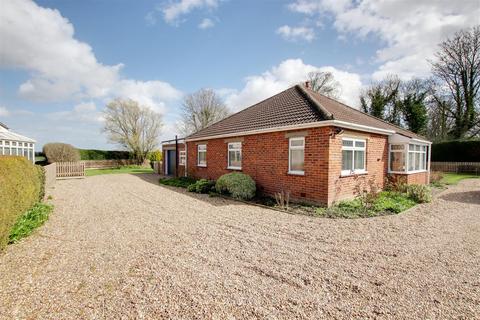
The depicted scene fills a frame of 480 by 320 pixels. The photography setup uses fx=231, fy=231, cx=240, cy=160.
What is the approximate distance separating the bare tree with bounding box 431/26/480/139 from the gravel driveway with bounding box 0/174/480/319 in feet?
86.5

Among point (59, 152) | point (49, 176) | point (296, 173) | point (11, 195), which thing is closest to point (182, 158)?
point (49, 176)

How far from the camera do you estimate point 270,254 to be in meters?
4.48

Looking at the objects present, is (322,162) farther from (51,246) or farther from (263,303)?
(51,246)

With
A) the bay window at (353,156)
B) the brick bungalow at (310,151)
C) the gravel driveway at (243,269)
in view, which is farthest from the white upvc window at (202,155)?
the bay window at (353,156)

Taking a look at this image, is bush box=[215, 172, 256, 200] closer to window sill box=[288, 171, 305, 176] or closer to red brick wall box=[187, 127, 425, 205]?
red brick wall box=[187, 127, 425, 205]

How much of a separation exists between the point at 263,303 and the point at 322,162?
602cm

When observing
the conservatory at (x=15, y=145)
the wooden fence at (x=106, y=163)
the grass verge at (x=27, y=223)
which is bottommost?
the grass verge at (x=27, y=223)

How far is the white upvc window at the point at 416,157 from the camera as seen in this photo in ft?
39.8

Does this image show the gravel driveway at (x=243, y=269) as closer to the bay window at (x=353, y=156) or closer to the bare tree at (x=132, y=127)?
the bay window at (x=353, y=156)

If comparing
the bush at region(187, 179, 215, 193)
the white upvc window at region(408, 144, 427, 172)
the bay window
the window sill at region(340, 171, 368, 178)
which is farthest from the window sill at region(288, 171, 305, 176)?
the white upvc window at region(408, 144, 427, 172)

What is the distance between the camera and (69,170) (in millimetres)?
18906

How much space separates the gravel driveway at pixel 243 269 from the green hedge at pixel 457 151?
21.8 meters

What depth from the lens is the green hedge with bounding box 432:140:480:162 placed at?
2200 cm

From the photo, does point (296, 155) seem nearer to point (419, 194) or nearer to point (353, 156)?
point (353, 156)
